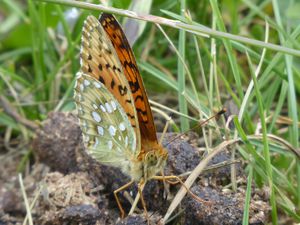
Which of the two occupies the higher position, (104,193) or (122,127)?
(122,127)

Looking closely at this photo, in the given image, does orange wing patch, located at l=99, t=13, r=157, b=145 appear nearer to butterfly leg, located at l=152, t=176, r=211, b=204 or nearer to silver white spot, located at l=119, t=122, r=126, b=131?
silver white spot, located at l=119, t=122, r=126, b=131

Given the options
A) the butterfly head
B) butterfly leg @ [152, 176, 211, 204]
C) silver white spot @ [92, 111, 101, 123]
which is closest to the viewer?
butterfly leg @ [152, 176, 211, 204]

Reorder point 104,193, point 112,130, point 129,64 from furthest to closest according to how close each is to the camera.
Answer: point 104,193, point 112,130, point 129,64

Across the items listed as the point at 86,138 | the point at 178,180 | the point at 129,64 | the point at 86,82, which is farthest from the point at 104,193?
the point at 129,64

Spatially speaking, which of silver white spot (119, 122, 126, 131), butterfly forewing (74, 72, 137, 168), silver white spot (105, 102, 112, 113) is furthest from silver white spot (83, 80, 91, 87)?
silver white spot (119, 122, 126, 131)

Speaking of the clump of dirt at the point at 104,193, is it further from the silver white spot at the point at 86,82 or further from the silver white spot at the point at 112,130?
the silver white spot at the point at 86,82

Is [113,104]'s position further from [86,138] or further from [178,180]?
[178,180]
